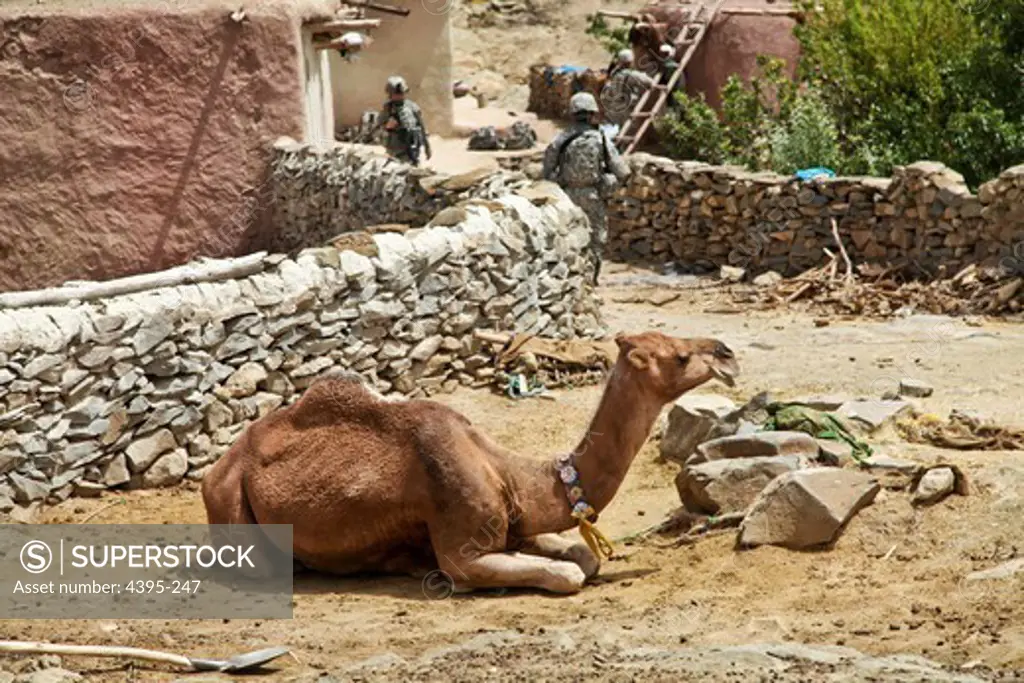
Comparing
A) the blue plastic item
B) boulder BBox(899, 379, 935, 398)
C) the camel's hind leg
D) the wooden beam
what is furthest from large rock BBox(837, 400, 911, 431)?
the wooden beam

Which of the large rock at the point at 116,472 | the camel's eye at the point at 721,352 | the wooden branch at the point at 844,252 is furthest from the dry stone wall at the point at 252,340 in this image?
the wooden branch at the point at 844,252

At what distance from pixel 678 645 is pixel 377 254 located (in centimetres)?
528

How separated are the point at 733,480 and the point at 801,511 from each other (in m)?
0.69

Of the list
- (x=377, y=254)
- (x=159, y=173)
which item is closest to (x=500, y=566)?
(x=377, y=254)

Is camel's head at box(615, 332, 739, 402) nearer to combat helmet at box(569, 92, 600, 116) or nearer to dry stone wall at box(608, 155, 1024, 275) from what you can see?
combat helmet at box(569, 92, 600, 116)

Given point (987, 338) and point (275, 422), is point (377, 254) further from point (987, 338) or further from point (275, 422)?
point (987, 338)

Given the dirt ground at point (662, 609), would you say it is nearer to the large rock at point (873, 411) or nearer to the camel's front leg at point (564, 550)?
the camel's front leg at point (564, 550)

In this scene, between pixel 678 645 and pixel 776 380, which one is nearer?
pixel 678 645

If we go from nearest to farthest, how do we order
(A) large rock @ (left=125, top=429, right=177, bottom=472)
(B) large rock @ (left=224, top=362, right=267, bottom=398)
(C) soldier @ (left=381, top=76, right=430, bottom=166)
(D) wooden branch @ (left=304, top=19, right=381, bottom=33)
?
(A) large rock @ (left=125, top=429, right=177, bottom=472)
(B) large rock @ (left=224, top=362, right=267, bottom=398)
(D) wooden branch @ (left=304, top=19, right=381, bottom=33)
(C) soldier @ (left=381, top=76, right=430, bottom=166)

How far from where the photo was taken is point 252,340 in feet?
37.1

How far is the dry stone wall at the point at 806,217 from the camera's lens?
16500 millimetres

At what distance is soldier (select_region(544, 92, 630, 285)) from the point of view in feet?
51.4

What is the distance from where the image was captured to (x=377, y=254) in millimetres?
12047

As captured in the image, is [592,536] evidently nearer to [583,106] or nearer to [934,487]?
[934,487]
